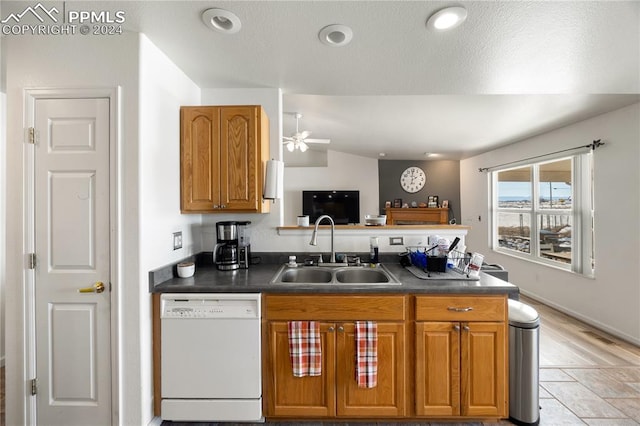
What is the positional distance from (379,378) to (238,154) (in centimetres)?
176

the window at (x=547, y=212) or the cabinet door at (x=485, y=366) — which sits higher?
the window at (x=547, y=212)

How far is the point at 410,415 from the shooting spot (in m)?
1.66

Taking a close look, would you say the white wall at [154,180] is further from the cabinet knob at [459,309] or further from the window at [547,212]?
the window at [547,212]

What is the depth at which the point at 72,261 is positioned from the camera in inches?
61.1

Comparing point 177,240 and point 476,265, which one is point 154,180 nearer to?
point 177,240

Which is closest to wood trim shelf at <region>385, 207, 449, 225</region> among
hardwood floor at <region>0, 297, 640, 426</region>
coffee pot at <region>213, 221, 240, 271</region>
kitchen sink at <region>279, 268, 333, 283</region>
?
hardwood floor at <region>0, 297, 640, 426</region>

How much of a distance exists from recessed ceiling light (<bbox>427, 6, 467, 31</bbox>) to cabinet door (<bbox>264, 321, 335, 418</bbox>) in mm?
1823

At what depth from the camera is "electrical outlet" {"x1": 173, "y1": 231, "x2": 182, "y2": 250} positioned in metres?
1.94

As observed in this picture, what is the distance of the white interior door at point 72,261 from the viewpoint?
1543 mm

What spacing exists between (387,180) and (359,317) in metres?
4.98

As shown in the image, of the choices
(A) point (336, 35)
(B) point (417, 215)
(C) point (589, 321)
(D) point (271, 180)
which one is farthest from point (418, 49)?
(B) point (417, 215)

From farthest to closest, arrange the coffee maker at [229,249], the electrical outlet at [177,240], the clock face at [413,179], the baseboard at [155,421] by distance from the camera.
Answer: the clock face at [413,179], the coffee maker at [229,249], the electrical outlet at [177,240], the baseboard at [155,421]

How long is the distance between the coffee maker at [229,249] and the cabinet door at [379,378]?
0.95 metres

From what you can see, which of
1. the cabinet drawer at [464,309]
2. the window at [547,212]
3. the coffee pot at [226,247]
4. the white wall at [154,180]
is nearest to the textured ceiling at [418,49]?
the white wall at [154,180]
